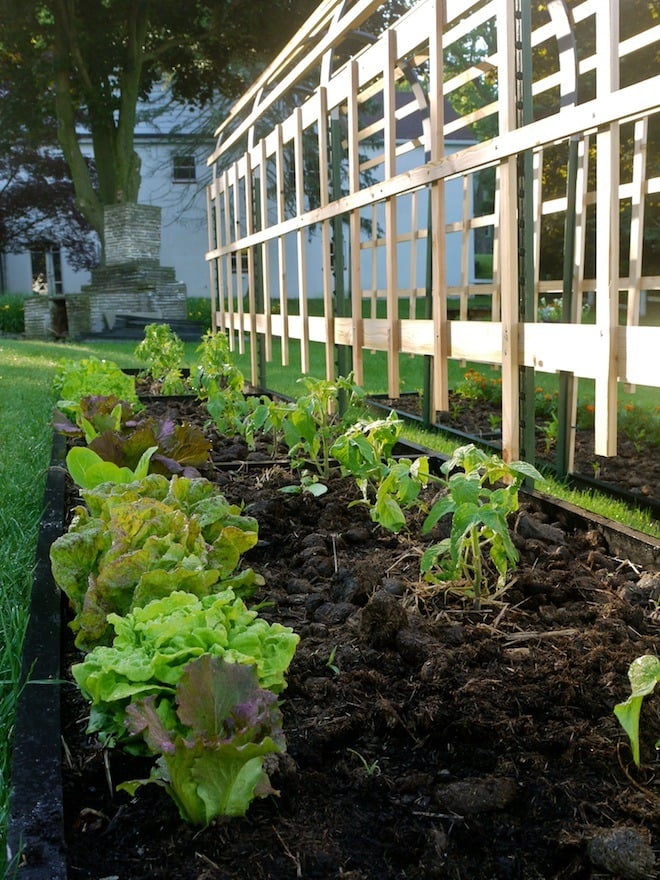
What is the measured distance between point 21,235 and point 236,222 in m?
23.4

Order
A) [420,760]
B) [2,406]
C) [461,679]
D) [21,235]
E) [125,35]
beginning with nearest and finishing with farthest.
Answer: [420,760] < [461,679] < [2,406] < [125,35] < [21,235]

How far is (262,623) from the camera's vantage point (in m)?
1.68

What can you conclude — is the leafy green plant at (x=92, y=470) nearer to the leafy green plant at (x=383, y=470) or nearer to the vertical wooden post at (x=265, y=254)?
the leafy green plant at (x=383, y=470)

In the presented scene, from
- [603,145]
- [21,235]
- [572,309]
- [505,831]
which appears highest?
[21,235]

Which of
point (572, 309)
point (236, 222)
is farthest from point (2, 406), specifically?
point (572, 309)

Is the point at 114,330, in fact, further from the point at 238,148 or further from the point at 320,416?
the point at 320,416

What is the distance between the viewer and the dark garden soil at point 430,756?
4.25ft

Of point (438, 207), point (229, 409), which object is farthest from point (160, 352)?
point (438, 207)

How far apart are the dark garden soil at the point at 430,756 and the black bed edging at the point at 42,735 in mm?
65

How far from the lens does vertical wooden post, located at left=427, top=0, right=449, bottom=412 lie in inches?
141

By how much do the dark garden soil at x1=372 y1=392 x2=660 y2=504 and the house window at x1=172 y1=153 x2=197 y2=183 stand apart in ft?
83.7

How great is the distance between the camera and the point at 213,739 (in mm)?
1354

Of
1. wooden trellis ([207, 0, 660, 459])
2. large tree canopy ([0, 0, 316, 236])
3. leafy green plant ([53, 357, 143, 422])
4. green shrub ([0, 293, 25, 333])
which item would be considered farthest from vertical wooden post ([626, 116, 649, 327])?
green shrub ([0, 293, 25, 333])

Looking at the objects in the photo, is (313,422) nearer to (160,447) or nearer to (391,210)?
(160,447)
